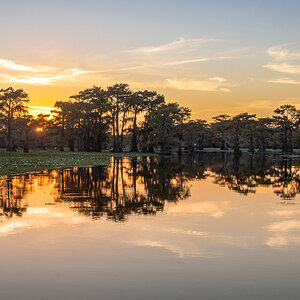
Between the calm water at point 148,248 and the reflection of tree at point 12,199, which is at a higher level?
the reflection of tree at point 12,199

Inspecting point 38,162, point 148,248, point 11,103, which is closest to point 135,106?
point 11,103

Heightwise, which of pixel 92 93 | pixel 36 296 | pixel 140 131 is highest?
pixel 92 93

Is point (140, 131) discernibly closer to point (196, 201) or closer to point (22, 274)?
point (196, 201)

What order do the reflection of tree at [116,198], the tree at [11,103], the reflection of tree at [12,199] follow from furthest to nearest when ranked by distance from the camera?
the tree at [11,103] < the reflection of tree at [116,198] < the reflection of tree at [12,199]

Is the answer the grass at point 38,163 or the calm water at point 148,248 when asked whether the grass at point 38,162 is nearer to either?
the grass at point 38,163

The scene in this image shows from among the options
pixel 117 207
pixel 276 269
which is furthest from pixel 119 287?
pixel 117 207

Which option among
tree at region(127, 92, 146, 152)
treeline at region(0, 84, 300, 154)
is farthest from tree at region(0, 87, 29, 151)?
tree at region(127, 92, 146, 152)

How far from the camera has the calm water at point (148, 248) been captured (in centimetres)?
606

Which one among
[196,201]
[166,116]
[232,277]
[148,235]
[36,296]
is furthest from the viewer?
[166,116]

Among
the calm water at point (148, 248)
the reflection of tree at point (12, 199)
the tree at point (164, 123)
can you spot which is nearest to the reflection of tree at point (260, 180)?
the calm water at point (148, 248)

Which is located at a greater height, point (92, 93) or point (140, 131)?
point (92, 93)

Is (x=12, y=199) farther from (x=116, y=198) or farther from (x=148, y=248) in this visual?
(x=148, y=248)

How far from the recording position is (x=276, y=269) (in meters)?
6.91

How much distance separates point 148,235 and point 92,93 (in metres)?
83.2
